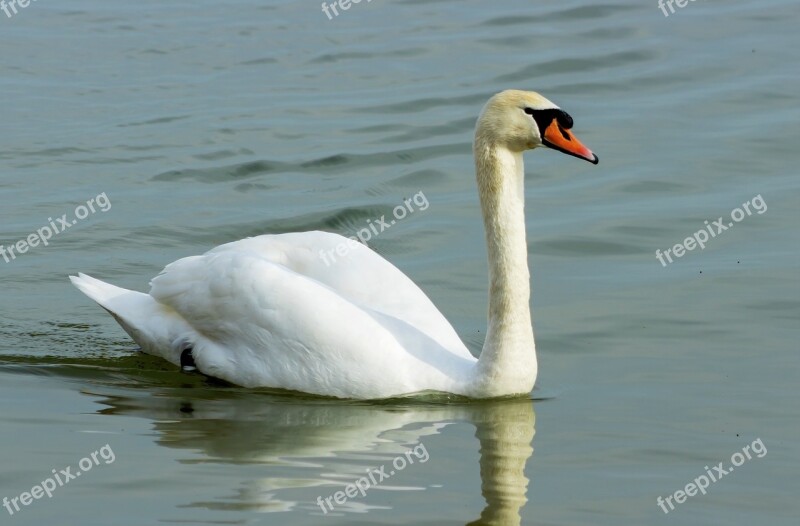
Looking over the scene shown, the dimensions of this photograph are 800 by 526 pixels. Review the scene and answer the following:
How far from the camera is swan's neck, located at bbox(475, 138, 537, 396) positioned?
7.95m

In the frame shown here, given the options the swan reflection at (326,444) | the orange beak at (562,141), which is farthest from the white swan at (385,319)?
the swan reflection at (326,444)

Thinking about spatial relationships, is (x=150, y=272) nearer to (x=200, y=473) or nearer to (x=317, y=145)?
(x=317, y=145)

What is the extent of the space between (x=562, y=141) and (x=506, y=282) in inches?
34.5

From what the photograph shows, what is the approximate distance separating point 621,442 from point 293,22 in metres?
12.5

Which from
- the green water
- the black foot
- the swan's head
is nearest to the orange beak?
the swan's head

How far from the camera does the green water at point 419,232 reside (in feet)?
22.4

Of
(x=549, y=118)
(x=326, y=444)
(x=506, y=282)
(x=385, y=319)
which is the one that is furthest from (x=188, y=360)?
(x=549, y=118)

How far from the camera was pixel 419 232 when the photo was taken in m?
11.4

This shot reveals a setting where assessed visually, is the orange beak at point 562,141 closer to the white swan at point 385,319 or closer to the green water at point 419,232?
the white swan at point 385,319

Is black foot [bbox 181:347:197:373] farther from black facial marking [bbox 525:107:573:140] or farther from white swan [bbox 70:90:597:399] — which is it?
black facial marking [bbox 525:107:573:140]

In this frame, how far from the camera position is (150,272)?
10.9 metres

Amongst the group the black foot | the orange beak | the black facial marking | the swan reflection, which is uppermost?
the black facial marking

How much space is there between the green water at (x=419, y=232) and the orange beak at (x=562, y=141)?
134cm

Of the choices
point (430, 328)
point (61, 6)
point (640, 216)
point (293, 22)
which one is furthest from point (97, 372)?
point (61, 6)
